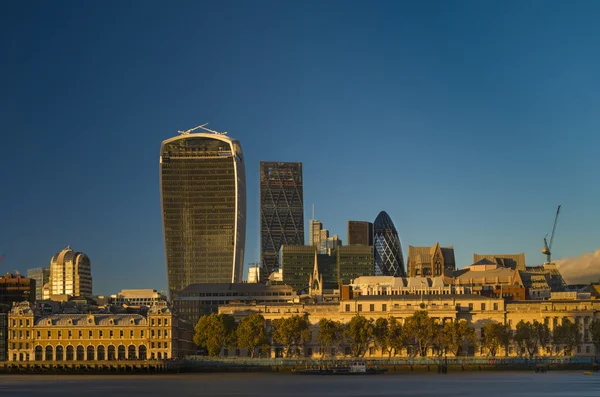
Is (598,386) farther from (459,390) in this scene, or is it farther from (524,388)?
(459,390)

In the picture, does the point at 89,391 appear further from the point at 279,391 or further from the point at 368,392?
the point at 368,392

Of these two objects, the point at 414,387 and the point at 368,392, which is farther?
the point at 414,387

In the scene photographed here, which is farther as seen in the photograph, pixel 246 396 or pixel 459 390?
pixel 459 390

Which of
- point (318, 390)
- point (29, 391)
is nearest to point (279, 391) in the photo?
point (318, 390)

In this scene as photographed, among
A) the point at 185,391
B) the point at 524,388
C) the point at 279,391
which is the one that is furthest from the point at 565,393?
the point at 185,391

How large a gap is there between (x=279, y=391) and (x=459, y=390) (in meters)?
28.9

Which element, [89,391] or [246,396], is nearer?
[246,396]

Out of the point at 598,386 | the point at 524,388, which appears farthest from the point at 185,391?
the point at 598,386

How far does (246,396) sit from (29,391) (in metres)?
39.4

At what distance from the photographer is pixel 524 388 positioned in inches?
7603

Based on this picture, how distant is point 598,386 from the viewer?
196250 mm

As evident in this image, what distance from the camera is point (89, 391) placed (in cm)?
19038

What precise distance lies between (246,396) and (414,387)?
3561cm

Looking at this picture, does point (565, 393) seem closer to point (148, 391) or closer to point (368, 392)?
point (368, 392)
